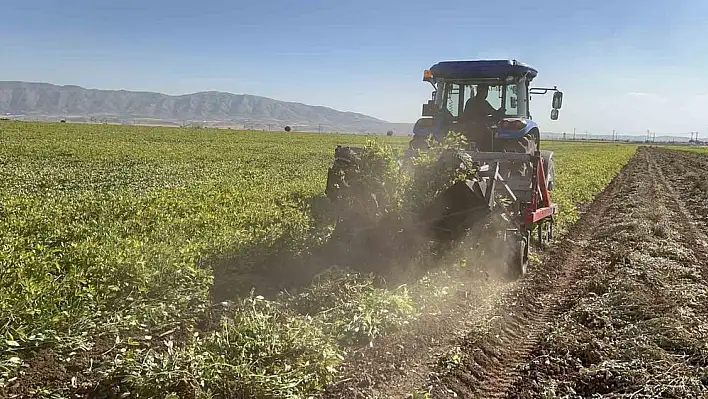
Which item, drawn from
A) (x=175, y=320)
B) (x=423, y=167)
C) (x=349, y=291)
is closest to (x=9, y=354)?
(x=175, y=320)

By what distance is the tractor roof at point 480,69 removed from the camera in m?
9.39

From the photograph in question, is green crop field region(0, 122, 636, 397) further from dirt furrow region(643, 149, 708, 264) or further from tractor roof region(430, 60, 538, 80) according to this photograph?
dirt furrow region(643, 149, 708, 264)

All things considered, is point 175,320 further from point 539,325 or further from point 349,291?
point 539,325

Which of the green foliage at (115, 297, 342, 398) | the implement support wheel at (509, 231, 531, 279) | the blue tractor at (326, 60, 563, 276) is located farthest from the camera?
the implement support wheel at (509, 231, 531, 279)

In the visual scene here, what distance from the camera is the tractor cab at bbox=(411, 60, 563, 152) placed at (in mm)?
9250

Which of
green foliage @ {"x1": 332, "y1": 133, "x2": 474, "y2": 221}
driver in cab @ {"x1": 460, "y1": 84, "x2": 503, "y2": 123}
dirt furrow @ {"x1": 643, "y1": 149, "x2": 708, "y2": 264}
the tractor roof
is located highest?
the tractor roof

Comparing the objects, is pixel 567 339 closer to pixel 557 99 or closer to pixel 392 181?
pixel 392 181

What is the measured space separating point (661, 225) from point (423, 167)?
6.98m

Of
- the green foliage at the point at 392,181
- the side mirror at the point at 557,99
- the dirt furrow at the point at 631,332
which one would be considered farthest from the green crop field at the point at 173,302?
the side mirror at the point at 557,99

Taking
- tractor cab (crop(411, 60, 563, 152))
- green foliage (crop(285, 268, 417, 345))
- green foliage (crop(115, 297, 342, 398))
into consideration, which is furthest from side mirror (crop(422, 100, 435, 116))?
green foliage (crop(115, 297, 342, 398))

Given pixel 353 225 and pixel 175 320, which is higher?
pixel 353 225

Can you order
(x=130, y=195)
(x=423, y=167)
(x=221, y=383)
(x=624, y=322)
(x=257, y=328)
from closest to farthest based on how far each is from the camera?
(x=221, y=383) → (x=257, y=328) → (x=624, y=322) → (x=423, y=167) → (x=130, y=195)

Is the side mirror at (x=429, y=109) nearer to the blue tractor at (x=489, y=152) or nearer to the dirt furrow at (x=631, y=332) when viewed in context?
the blue tractor at (x=489, y=152)

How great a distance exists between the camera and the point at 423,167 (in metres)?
6.87
